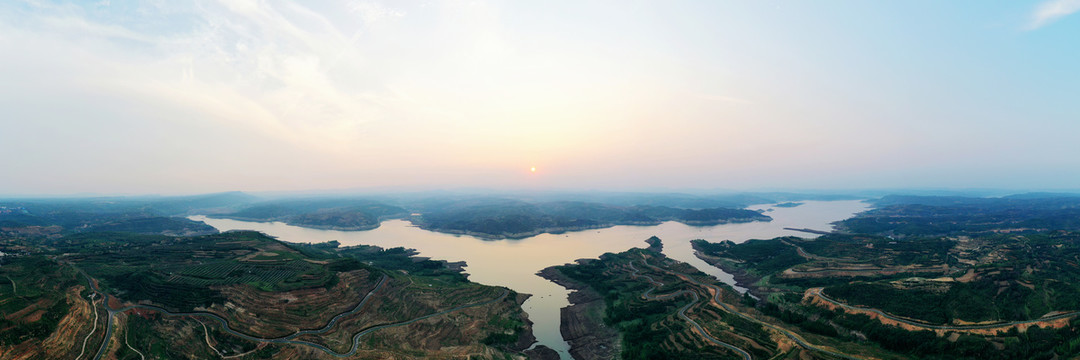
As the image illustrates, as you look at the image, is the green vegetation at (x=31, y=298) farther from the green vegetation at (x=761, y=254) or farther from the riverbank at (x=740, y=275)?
the green vegetation at (x=761, y=254)

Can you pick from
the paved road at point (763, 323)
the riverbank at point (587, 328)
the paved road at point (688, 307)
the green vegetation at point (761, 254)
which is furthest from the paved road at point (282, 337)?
the green vegetation at point (761, 254)

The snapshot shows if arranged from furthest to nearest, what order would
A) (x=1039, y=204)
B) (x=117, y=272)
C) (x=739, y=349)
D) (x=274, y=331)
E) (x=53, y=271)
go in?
(x=1039, y=204), (x=117, y=272), (x=53, y=271), (x=274, y=331), (x=739, y=349)

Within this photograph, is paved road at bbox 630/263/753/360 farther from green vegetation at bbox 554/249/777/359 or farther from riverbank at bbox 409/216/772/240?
riverbank at bbox 409/216/772/240

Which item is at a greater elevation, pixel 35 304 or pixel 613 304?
pixel 35 304

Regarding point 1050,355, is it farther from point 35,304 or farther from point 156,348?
point 35,304

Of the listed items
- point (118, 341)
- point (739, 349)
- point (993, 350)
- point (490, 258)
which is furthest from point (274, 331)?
point (993, 350)

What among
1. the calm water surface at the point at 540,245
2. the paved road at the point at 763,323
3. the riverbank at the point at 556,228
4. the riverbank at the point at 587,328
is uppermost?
the paved road at the point at 763,323

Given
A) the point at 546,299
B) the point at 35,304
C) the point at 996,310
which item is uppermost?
the point at 35,304

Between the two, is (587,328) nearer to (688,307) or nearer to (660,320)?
(660,320)
